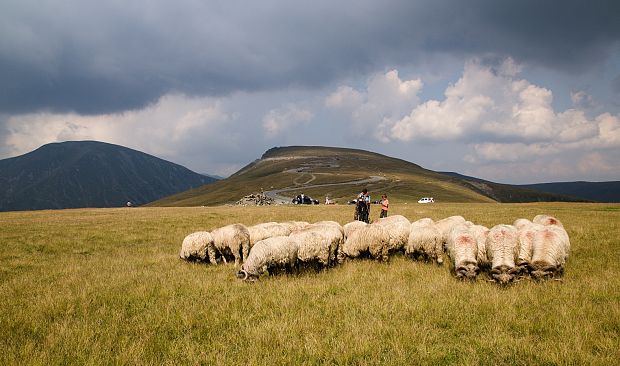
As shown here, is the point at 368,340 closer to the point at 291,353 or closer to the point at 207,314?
the point at 291,353

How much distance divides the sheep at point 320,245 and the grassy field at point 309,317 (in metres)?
0.71

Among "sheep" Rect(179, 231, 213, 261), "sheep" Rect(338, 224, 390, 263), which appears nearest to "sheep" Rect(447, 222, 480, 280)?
"sheep" Rect(338, 224, 390, 263)

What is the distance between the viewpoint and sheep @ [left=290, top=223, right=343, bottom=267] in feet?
45.6

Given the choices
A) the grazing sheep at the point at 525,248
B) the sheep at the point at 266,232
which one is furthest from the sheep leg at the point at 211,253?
the grazing sheep at the point at 525,248

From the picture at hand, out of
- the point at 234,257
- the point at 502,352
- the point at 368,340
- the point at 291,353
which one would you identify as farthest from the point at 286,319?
the point at 234,257

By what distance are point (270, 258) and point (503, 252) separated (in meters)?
7.93

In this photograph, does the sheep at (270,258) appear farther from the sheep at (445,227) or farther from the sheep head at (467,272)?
the sheep at (445,227)

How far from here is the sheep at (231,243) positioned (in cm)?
1552

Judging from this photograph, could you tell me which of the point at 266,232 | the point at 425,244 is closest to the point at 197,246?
the point at 266,232

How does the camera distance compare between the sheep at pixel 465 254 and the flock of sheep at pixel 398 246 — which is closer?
the flock of sheep at pixel 398 246

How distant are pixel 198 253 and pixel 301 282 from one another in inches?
255

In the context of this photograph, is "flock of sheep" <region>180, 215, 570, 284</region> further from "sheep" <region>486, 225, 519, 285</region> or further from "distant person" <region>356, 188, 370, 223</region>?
"distant person" <region>356, 188, 370, 223</region>

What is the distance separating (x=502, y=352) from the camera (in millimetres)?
6652

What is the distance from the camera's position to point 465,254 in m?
12.3
